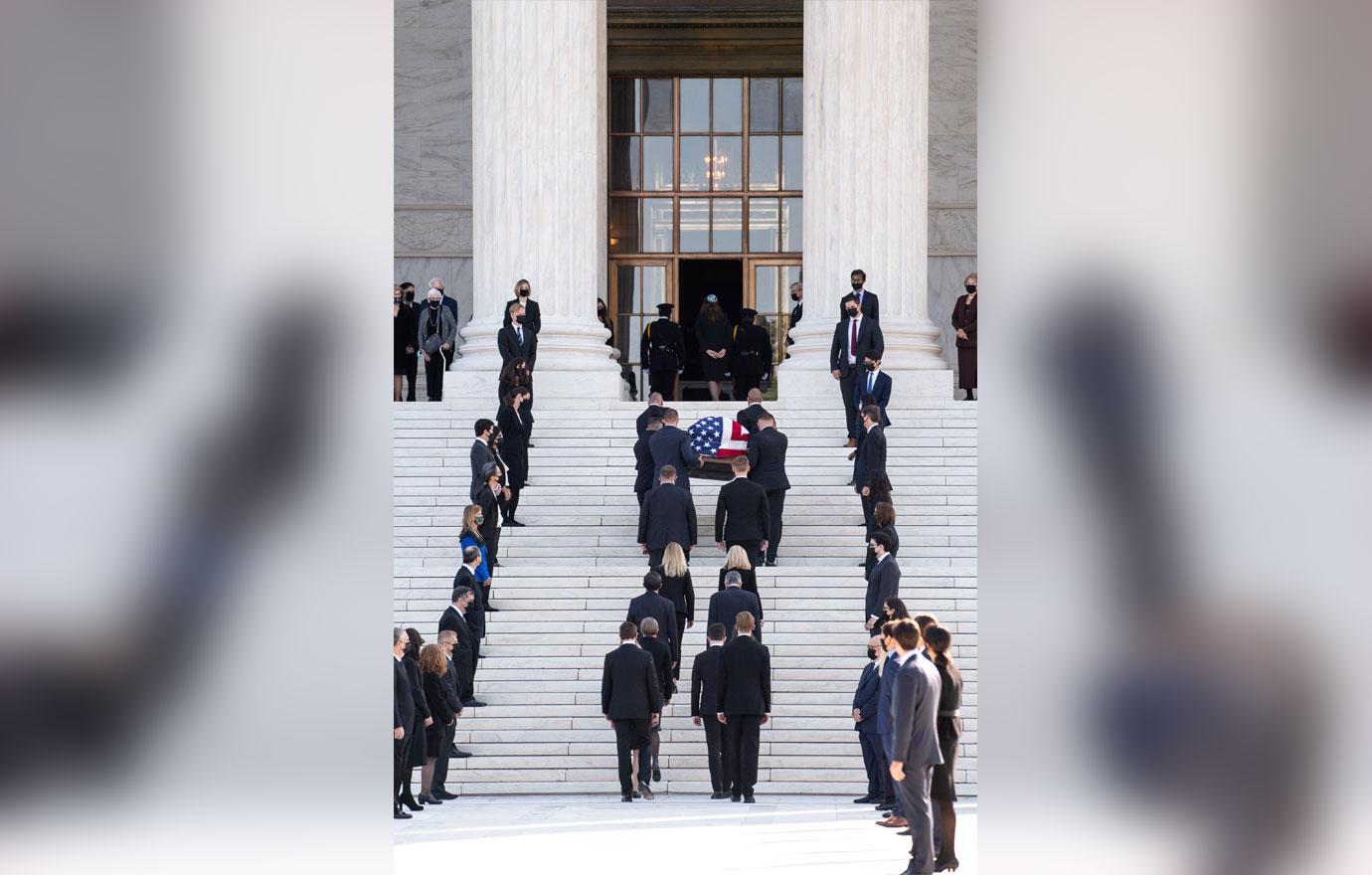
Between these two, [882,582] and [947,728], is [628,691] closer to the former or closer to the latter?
[882,582]

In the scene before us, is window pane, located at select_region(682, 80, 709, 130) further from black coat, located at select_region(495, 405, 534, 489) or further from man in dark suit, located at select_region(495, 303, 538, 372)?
black coat, located at select_region(495, 405, 534, 489)

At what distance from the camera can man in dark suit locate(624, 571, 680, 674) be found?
13.0 meters

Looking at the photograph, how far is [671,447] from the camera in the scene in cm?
1631

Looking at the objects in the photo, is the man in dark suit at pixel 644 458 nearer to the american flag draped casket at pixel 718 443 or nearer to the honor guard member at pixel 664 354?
the american flag draped casket at pixel 718 443

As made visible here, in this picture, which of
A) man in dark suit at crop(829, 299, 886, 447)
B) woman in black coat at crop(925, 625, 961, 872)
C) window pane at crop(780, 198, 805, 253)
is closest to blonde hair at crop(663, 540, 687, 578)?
woman in black coat at crop(925, 625, 961, 872)

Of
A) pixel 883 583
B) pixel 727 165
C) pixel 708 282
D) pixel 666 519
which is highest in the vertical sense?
pixel 727 165

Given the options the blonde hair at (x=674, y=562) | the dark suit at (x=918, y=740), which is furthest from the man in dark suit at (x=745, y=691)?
the dark suit at (x=918, y=740)

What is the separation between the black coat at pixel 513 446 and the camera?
17250 millimetres

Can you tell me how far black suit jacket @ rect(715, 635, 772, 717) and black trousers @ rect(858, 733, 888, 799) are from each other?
0.78m

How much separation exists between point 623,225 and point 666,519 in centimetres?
1563

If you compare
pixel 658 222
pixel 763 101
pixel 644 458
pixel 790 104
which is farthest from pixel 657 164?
pixel 644 458

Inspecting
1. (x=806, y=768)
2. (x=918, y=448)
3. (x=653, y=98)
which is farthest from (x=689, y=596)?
(x=653, y=98)
